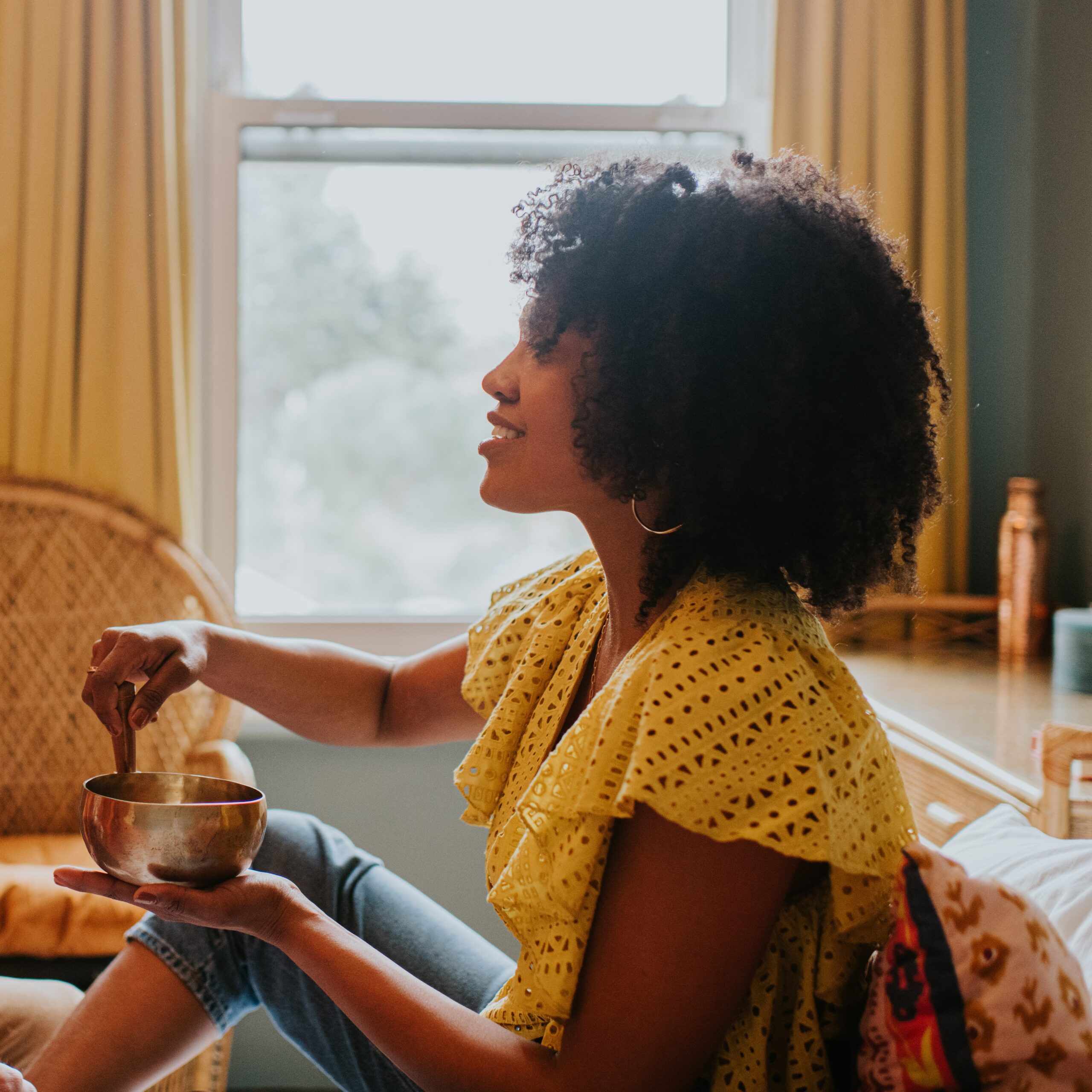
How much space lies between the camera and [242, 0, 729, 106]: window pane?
2.27m

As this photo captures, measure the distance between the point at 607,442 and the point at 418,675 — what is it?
511 millimetres

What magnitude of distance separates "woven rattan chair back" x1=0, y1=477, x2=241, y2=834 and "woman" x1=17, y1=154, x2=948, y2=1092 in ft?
2.30

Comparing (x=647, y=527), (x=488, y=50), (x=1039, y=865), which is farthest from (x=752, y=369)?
(x=488, y=50)

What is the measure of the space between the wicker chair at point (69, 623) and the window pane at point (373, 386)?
0.45 meters

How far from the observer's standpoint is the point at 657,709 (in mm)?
777

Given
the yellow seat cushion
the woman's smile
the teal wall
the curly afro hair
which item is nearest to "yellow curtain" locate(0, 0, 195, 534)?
the yellow seat cushion

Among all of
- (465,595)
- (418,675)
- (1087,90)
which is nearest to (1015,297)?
(1087,90)

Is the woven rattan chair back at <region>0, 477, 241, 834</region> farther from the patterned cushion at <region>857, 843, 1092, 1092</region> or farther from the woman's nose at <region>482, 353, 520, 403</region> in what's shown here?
the patterned cushion at <region>857, 843, 1092, 1092</region>

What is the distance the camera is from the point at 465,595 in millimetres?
2404

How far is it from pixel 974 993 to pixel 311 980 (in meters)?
0.72

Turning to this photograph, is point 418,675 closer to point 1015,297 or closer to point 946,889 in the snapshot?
point 946,889

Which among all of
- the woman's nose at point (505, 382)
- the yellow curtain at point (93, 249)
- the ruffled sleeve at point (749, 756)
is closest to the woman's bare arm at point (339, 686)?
the woman's nose at point (505, 382)

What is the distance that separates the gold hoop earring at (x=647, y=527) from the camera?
0.97 metres

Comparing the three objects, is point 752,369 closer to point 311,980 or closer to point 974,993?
point 974,993
